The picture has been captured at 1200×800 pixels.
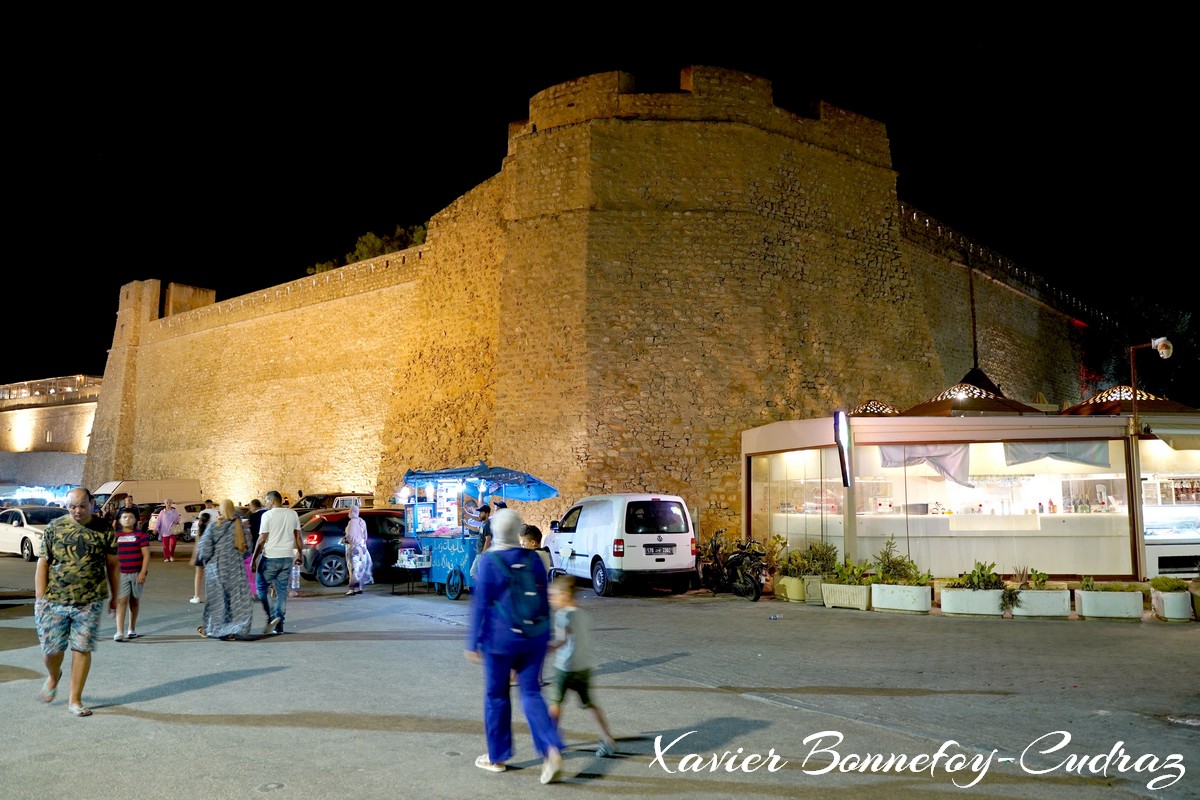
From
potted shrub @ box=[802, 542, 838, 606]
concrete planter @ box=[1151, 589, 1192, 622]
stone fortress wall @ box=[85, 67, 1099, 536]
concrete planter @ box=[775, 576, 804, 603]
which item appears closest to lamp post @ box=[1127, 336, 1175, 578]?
concrete planter @ box=[1151, 589, 1192, 622]

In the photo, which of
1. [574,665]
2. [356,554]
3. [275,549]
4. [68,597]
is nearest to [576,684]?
[574,665]

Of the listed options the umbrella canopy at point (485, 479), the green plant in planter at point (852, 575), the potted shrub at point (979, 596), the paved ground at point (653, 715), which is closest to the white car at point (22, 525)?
the umbrella canopy at point (485, 479)

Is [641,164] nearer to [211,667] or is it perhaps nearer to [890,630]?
[890,630]

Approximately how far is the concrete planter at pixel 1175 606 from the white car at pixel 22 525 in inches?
842

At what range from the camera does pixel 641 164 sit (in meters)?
19.8

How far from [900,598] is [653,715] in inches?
278

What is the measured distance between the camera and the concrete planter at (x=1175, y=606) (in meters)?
10.6

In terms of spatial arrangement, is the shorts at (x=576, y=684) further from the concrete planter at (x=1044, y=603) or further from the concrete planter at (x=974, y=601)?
the concrete planter at (x=1044, y=603)

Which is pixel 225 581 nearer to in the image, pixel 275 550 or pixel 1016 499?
pixel 275 550

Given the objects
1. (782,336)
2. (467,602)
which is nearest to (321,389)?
(782,336)

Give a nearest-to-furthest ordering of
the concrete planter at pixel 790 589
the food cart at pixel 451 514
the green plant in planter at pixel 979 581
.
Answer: the green plant in planter at pixel 979 581, the concrete planter at pixel 790 589, the food cart at pixel 451 514

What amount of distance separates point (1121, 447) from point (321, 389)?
80.3 ft

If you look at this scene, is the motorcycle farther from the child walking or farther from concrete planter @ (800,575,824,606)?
the child walking

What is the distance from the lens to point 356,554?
45.2 feet
